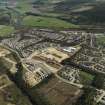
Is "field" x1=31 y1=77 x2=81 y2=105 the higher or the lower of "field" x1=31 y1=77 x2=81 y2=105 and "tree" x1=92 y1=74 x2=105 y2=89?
the lower

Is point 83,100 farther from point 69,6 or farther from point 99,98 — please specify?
point 69,6

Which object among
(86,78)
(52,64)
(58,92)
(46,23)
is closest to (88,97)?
(58,92)

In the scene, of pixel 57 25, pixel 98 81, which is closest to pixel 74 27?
pixel 57 25

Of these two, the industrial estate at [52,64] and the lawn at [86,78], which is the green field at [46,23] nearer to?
the industrial estate at [52,64]

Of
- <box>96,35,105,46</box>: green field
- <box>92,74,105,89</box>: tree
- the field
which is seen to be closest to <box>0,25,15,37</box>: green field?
<box>96,35,105,46</box>: green field

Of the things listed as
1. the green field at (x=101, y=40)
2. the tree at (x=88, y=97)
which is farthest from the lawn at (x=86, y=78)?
the green field at (x=101, y=40)

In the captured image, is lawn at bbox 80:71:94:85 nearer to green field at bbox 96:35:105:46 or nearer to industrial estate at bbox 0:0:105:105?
industrial estate at bbox 0:0:105:105
